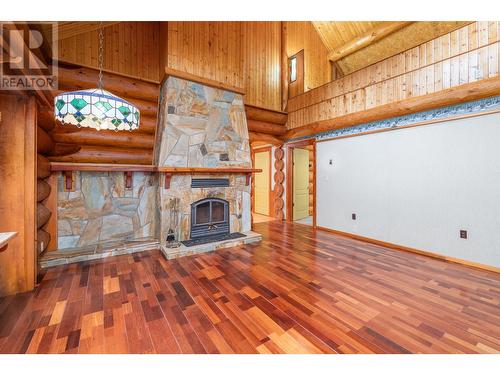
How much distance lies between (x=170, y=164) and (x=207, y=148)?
29.2 inches

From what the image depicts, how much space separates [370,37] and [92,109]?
6695 millimetres

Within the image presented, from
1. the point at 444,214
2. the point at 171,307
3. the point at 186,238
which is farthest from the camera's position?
the point at 186,238

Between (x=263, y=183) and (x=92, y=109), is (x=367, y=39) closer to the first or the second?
(x=263, y=183)

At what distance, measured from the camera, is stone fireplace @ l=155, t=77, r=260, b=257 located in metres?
3.65

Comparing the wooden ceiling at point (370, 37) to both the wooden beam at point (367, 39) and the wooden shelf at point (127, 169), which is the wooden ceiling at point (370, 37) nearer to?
the wooden beam at point (367, 39)

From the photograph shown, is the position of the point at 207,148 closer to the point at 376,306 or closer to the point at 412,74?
the point at 376,306

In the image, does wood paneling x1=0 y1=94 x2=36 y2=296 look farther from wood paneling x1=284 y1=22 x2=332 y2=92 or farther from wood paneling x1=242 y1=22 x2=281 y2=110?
wood paneling x1=284 y1=22 x2=332 y2=92

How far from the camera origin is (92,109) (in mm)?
1568

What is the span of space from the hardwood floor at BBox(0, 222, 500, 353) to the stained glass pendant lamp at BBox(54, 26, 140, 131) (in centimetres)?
163

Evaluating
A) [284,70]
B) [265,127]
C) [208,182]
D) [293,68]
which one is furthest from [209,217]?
[293,68]

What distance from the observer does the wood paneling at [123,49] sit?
3740 millimetres

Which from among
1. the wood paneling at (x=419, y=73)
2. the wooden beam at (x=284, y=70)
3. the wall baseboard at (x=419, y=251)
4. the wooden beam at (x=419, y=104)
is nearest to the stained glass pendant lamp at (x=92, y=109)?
the wooden beam at (x=419, y=104)

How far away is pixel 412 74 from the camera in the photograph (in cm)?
354

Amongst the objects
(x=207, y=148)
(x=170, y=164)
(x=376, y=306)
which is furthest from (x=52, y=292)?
(x=376, y=306)
